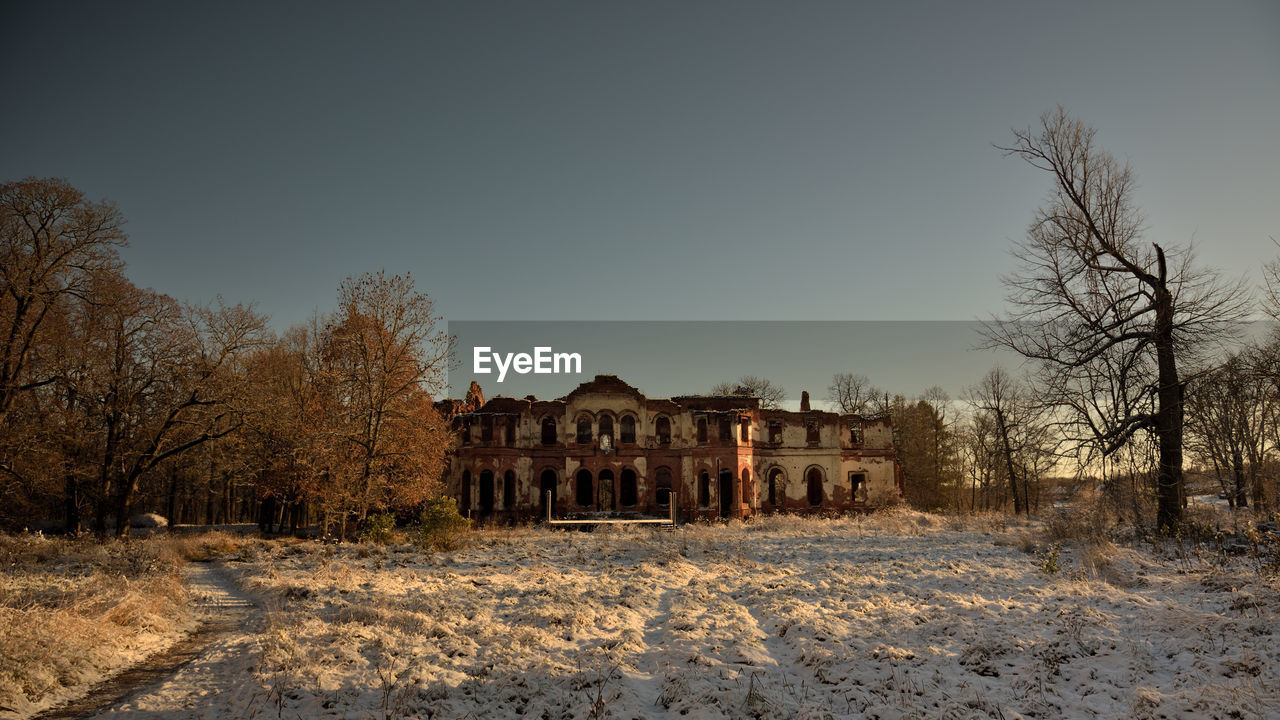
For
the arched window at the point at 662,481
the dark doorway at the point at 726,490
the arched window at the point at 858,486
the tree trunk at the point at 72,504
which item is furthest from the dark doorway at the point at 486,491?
the arched window at the point at 858,486

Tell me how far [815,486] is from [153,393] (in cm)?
3211

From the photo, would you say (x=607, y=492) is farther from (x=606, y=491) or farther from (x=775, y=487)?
(x=775, y=487)

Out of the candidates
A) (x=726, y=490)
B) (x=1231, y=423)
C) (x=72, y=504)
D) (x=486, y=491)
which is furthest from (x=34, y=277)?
(x=1231, y=423)

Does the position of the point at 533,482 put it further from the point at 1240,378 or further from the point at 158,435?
the point at 1240,378

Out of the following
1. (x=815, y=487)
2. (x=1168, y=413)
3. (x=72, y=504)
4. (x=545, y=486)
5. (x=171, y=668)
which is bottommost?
(x=171, y=668)

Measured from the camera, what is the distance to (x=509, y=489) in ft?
117

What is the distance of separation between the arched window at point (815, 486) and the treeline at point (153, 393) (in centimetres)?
2300

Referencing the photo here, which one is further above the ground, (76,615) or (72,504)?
(72,504)

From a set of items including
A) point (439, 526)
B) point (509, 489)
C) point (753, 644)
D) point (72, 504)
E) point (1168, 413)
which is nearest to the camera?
point (753, 644)

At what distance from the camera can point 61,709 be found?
6996mm

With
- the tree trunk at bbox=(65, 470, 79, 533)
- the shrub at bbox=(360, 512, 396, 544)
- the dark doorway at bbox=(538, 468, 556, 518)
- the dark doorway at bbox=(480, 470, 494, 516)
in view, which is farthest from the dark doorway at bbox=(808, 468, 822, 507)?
the tree trunk at bbox=(65, 470, 79, 533)

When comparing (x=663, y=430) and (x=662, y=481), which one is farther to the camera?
(x=663, y=430)

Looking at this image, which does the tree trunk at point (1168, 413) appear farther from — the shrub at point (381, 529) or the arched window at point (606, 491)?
the arched window at point (606, 491)

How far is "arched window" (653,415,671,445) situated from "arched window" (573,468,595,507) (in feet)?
14.5
